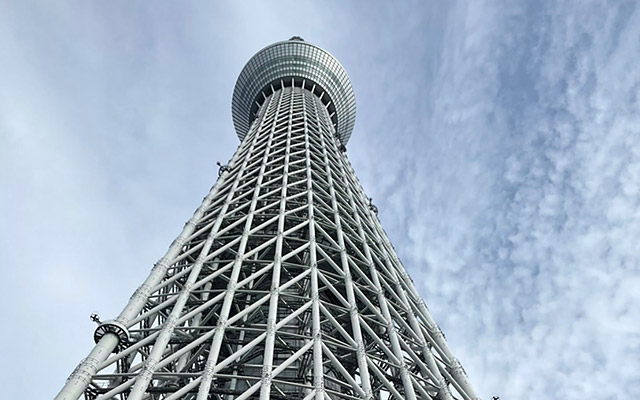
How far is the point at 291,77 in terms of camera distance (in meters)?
75.4

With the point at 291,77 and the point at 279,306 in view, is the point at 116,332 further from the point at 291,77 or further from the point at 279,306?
the point at 291,77

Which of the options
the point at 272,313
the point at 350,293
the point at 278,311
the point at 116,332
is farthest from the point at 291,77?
the point at 116,332

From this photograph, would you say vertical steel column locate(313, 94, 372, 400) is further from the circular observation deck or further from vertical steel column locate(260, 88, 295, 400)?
the circular observation deck

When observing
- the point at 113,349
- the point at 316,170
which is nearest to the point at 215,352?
the point at 113,349

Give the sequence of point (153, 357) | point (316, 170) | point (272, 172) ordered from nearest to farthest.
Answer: point (153, 357) → point (272, 172) → point (316, 170)

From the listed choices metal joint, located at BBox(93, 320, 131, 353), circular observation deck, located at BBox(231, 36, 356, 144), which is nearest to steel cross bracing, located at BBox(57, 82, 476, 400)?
metal joint, located at BBox(93, 320, 131, 353)

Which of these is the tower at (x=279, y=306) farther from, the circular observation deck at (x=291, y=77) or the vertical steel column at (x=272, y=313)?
the circular observation deck at (x=291, y=77)

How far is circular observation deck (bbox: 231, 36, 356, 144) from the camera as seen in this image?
75375mm

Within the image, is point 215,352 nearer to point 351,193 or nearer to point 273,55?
point 351,193

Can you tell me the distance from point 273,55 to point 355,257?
1951 inches

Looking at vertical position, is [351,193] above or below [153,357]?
above

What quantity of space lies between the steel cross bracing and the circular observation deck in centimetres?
2909

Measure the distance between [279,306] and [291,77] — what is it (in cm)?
5236

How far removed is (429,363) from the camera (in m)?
25.1
